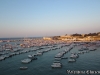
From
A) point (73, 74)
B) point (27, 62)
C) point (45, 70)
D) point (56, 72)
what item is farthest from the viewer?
point (27, 62)

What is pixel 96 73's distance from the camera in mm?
25688

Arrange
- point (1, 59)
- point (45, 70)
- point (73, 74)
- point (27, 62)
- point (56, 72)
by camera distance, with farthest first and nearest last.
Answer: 1. point (1, 59)
2. point (27, 62)
3. point (45, 70)
4. point (56, 72)
5. point (73, 74)

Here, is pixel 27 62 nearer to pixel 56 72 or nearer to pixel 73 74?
pixel 56 72

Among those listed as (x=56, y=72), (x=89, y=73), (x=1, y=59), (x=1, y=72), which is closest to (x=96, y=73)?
(x=89, y=73)

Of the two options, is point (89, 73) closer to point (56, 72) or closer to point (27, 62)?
point (56, 72)

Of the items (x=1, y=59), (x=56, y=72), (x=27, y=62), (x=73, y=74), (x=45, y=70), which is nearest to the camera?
(x=73, y=74)

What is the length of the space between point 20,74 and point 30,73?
2102 millimetres

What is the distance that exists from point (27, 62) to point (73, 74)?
A: 1493cm

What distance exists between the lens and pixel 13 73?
92.3 ft

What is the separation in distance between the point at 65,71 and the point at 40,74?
5456 millimetres

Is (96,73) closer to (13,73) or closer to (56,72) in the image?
(56,72)

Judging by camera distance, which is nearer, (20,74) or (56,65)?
(20,74)

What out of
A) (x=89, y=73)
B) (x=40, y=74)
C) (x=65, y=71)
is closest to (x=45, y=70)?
(x=40, y=74)

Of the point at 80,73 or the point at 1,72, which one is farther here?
the point at 1,72
